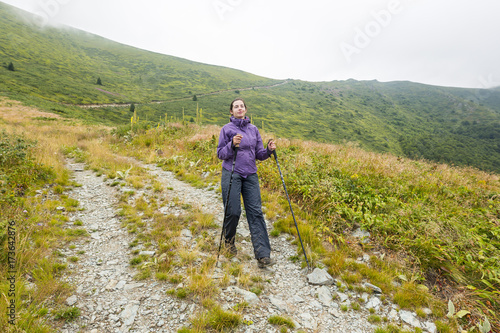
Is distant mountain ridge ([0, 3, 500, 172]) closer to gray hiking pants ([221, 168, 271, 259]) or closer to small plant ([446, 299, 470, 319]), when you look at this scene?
gray hiking pants ([221, 168, 271, 259])

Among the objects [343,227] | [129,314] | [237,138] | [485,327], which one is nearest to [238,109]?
[237,138]

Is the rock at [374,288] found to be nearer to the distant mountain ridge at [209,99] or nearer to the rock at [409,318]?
the rock at [409,318]

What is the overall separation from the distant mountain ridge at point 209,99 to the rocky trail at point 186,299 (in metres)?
62.2

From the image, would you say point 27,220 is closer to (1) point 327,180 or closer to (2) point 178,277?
(2) point 178,277

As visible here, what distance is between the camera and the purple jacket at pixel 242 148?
4758 mm

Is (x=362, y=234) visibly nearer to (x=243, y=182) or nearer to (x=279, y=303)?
(x=279, y=303)

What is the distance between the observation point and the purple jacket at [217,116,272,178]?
4.76 metres

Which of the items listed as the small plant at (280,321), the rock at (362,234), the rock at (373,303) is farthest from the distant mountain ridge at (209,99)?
the small plant at (280,321)

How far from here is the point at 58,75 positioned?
8306 cm

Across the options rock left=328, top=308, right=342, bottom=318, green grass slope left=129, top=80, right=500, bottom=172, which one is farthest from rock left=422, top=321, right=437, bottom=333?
green grass slope left=129, top=80, right=500, bottom=172

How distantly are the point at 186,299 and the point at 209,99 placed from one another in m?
105

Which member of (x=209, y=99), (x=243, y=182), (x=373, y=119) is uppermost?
(x=373, y=119)

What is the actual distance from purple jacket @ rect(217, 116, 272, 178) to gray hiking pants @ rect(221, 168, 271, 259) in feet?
0.55

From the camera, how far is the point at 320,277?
4.23 m
